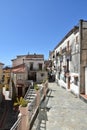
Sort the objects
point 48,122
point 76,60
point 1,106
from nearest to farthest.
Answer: point 48,122
point 76,60
point 1,106

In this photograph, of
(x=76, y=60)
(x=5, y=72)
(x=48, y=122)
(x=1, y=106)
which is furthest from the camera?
(x=5, y=72)

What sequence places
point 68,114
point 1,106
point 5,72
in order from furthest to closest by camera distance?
point 5,72 < point 1,106 < point 68,114

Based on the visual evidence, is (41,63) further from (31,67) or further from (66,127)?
(66,127)

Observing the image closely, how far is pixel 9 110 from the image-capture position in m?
27.8

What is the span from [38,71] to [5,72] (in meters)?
9.62

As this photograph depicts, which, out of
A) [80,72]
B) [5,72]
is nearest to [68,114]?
[80,72]

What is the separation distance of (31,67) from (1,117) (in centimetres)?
2079

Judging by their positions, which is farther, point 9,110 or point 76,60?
point 9,110

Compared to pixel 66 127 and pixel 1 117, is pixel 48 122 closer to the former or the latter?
pixel 66 127

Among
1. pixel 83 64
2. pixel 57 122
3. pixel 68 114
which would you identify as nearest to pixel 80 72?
pixel 83 64

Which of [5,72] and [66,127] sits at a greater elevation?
[5,72]

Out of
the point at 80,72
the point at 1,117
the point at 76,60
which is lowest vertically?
the point at 1,117

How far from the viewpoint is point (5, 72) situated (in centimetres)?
4750

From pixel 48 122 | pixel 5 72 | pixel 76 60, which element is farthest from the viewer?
pixel 5 72
